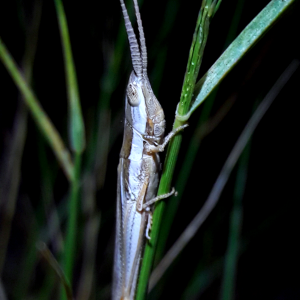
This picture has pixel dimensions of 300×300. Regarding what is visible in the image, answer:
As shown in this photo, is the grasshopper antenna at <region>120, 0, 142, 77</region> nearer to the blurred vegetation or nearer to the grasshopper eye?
the grasshopper eye

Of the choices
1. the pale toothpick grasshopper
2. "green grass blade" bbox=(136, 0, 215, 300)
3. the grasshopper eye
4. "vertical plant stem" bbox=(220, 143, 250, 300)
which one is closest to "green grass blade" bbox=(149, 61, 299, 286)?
"vertical plant stem" bbox=(220, 143, 250, 300)

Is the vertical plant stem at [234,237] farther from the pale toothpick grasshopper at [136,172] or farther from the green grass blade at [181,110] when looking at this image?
the green grass blade at [181,110]

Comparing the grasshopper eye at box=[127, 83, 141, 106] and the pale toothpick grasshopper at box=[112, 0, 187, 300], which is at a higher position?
the grasshopper eye at box=[127, 83, 141, 106]

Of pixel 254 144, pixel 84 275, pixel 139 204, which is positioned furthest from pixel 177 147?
pixel 254 144

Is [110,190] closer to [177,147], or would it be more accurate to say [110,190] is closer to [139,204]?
[139,204]

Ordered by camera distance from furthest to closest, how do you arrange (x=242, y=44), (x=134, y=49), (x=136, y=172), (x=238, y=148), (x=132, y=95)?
(x=238, y=148)
(x=136, y=172)
(x=132, y=95)
(x=134, y=49)
(x=242, y=44)

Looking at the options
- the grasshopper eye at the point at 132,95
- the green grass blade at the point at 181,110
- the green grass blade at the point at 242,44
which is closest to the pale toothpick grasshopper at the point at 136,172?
the grasshopper eye at the point at 132,95

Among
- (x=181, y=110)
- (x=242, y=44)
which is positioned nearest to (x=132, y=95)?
(x=181, y=110)

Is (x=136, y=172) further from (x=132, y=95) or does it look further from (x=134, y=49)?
(x=134, y=49)
